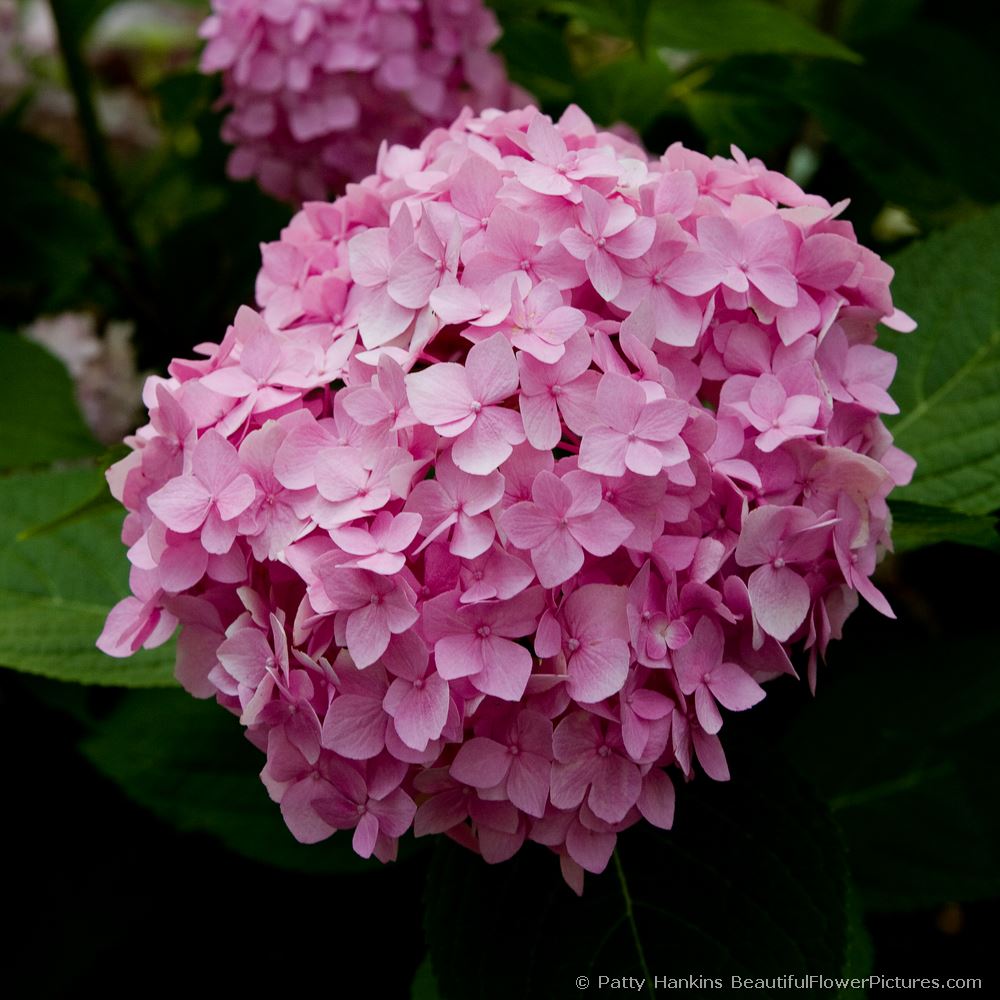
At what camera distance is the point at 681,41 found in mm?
1148

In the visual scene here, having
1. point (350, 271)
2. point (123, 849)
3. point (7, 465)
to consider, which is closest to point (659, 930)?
point (350, 271)

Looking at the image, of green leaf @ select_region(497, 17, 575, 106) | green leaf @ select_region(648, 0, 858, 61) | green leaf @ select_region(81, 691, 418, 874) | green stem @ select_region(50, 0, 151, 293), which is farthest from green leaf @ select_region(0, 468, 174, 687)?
green leaf @ select_region(648, 0, 858, 61)

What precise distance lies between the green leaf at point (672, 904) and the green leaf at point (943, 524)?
197mm

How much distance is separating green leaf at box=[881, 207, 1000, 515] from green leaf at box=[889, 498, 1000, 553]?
0.46 feet

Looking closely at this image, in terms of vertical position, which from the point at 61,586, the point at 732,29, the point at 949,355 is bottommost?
the point at 61,586

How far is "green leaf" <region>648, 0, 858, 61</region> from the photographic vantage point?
3.56 ft

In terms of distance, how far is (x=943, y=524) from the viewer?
0.71 metres

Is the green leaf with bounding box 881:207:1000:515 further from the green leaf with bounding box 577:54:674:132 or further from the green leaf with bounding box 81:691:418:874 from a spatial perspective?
the green leaf with bounding box 81:691:418:874

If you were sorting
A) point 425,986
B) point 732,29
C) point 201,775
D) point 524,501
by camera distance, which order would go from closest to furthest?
point 524,501
point 425,986
point 201,775
point 732,29

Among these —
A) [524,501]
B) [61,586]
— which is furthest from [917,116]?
[61,586]

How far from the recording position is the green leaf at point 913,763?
1085 millimetres

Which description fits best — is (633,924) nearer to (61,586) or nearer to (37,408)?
(61,586)

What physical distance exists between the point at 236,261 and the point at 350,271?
839 mm

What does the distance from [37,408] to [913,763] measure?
1.03 meters
